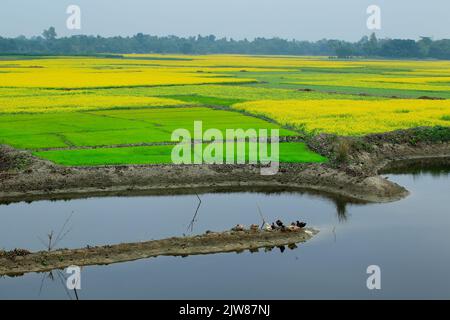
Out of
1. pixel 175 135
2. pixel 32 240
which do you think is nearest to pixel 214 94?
pixel 175 135

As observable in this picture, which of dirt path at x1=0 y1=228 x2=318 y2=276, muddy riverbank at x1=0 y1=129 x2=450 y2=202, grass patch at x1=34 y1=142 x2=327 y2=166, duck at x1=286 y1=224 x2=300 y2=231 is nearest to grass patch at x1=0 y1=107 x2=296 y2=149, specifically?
grass patch at x1=34 y1=142 x2=327 y2=166

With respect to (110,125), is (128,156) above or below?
below

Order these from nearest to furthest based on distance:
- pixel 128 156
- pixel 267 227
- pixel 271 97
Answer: pixel 267 227, pixel 128 156, pixel 271 97

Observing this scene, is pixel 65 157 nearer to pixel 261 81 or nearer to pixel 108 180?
pixel 108 180

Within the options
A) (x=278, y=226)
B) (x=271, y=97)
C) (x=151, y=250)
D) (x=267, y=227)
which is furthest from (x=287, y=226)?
(x=271, y=97)

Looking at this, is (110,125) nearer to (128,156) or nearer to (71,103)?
(128,156)

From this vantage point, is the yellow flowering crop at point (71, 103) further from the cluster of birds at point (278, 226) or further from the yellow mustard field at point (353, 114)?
the cluster of birds at point (278, 226)

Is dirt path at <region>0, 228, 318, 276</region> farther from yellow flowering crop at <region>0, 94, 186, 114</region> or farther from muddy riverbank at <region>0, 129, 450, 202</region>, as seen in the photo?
yellow flowering crop at <region>0, 94, 186, 114</region>
